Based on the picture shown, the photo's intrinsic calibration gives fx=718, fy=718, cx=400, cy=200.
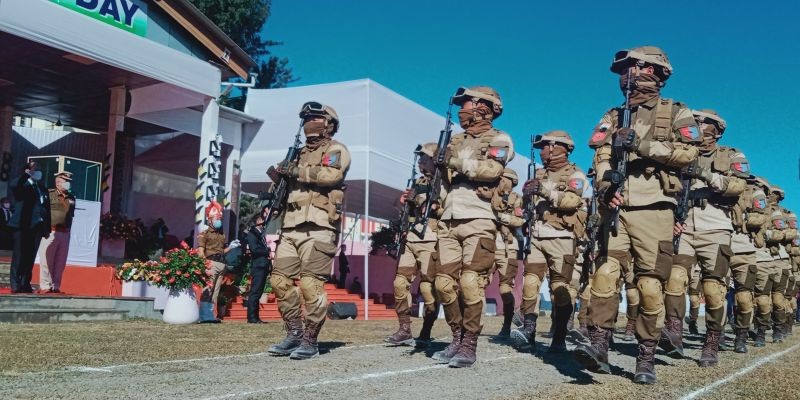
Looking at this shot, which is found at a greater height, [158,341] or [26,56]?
[26,56]

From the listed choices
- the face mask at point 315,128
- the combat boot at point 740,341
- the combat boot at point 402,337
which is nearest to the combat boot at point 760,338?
the combat boot at point 740,341

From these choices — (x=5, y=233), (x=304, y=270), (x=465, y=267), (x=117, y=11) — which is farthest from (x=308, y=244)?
(x=5, y=233)

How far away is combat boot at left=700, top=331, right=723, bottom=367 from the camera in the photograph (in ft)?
23.7

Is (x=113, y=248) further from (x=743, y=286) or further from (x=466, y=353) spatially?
(x=743, y=286)

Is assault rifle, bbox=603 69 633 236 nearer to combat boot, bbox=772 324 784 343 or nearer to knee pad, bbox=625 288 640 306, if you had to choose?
knee pad, bbox=625 288 640 306

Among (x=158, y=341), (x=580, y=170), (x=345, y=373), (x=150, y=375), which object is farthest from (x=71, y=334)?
(x=580, y=170)

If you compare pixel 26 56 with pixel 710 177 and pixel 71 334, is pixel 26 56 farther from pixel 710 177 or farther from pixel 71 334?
pixel 710 177

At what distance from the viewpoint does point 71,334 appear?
8.45 metres

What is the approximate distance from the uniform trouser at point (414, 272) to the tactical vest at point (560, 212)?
1.47 m

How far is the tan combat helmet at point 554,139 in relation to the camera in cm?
901

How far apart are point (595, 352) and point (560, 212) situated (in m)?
3.66

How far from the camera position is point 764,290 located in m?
11.4

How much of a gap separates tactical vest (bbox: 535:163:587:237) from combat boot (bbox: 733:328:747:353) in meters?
2.59

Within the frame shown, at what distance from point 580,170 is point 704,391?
14.1ft
